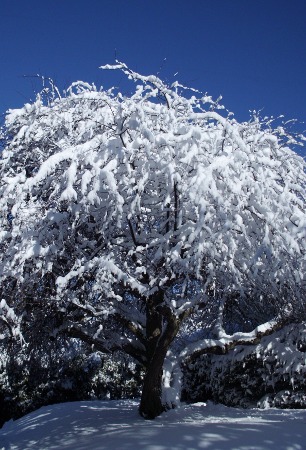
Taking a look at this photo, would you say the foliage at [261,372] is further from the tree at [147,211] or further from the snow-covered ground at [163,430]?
the tree at [147,211]

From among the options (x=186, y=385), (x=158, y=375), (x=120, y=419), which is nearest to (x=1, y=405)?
(x=186, y=385)

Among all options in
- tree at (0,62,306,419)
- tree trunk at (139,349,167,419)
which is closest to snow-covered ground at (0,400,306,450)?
tree trunk at (139,349,167,419)

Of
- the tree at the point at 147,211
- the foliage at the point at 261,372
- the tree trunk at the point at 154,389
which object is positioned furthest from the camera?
the foliage at the point at 261,372

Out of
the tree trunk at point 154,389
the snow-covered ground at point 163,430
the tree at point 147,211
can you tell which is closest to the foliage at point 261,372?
the snow-covered ground at point 163,430

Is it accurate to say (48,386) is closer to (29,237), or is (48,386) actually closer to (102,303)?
(102,303)

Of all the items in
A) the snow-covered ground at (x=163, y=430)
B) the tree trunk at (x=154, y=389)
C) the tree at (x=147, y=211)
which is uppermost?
the tree at (x=147, y=211)

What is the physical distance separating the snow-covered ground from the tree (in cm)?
106

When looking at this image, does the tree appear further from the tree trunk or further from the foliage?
the foliage

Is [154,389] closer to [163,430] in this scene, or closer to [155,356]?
[155,356]

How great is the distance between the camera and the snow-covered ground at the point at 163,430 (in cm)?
523

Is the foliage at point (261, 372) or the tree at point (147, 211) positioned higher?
the tree at point (147, 211)

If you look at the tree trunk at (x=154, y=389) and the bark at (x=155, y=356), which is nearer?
the bark at (x=155, y=356)

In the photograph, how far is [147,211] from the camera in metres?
7.66

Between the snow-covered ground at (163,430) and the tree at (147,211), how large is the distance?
3.47 feet
